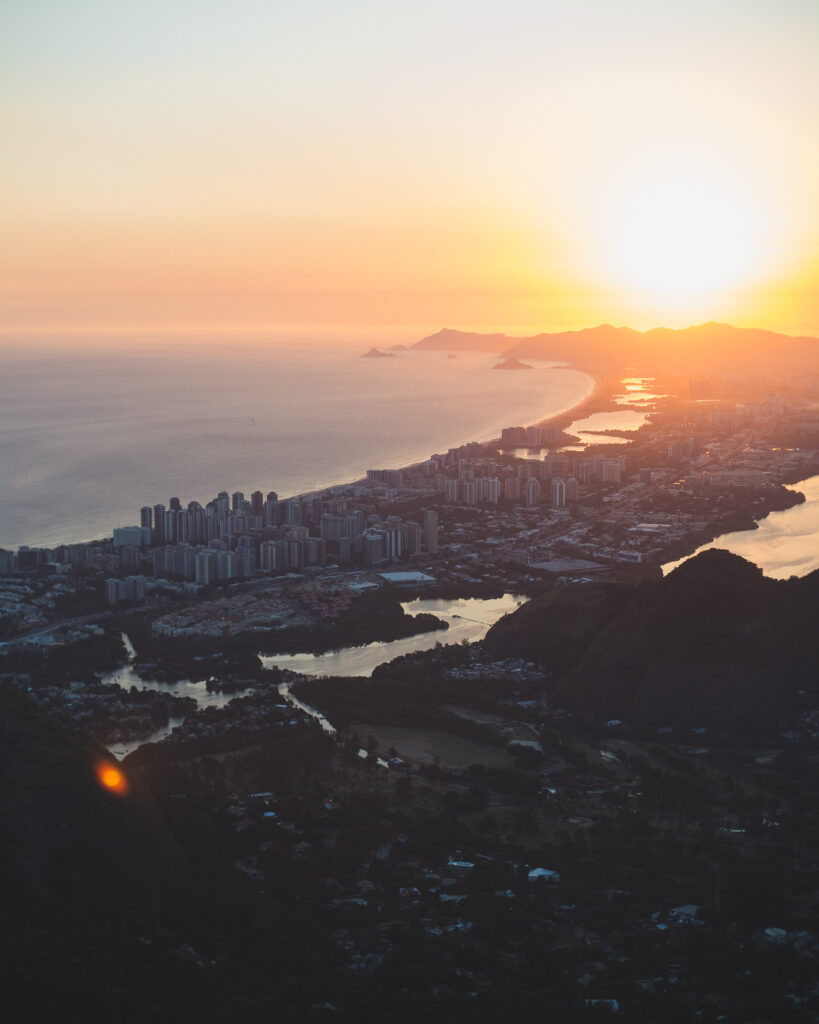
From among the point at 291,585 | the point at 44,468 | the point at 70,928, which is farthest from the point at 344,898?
the point at 44,468

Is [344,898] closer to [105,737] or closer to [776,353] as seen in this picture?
[105,737]

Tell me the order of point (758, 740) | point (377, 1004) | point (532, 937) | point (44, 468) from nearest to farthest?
point (377, 1004)
point (532, 937)
point (758, 740)
point (44, 468)

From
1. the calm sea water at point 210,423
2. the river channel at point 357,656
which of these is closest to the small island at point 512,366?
the calm sea water at point 210,423

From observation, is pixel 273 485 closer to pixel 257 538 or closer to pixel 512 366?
pixel 257 538

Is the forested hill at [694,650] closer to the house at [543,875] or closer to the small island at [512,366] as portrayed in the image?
the house at [543,875]

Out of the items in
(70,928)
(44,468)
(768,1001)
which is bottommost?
(768,1001)

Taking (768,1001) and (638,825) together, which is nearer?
(768,1001)

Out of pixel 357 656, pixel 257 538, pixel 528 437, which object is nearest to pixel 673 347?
pixel 528 437
